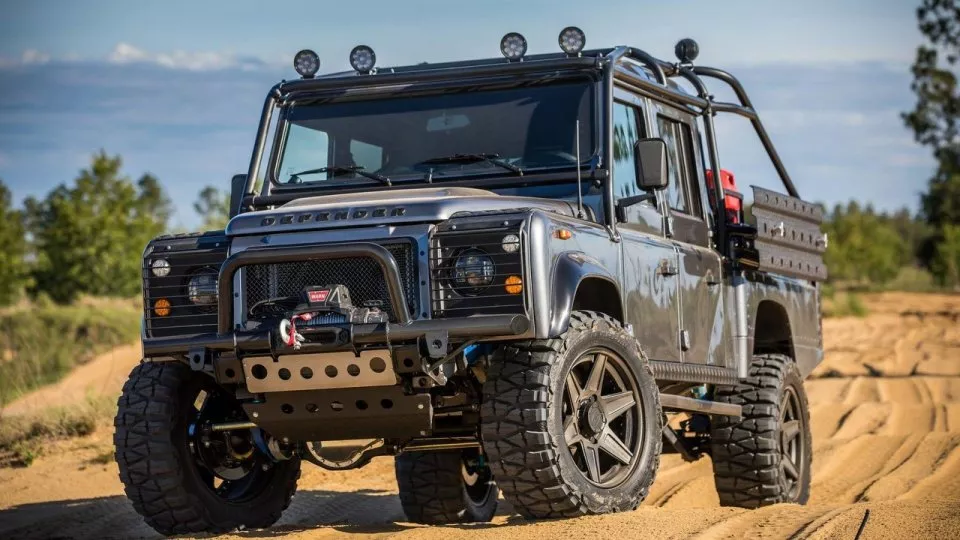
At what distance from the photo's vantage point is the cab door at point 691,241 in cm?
858

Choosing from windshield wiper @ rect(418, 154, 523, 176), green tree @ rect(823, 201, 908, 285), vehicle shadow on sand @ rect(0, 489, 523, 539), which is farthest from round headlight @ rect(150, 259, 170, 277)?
green tree @ rect(823, 201, 908, 285)

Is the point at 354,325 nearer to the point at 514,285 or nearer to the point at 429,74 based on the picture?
the point at 514,285

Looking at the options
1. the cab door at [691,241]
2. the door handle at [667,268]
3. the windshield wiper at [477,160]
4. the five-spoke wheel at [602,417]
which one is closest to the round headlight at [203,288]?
the windshield wiper at [477,160]

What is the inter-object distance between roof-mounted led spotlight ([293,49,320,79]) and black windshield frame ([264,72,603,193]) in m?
0.17

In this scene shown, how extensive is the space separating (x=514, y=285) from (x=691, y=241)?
270 centimetres

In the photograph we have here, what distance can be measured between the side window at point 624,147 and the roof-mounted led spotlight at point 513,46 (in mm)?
617

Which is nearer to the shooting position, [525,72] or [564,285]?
[564,285]

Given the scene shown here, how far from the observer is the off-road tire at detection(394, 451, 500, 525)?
914 cm

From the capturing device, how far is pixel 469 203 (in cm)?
691

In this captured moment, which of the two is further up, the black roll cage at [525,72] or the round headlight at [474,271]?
the black roll cage at [525,72]

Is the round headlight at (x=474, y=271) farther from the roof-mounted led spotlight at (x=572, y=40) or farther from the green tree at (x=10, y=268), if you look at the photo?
the green tree at (x=10, y=268)

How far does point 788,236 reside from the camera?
9.87 m

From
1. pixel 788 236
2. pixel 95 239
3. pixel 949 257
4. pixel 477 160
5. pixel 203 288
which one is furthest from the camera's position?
pixel 949 257

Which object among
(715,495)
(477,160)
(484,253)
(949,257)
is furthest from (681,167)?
(949,257)
